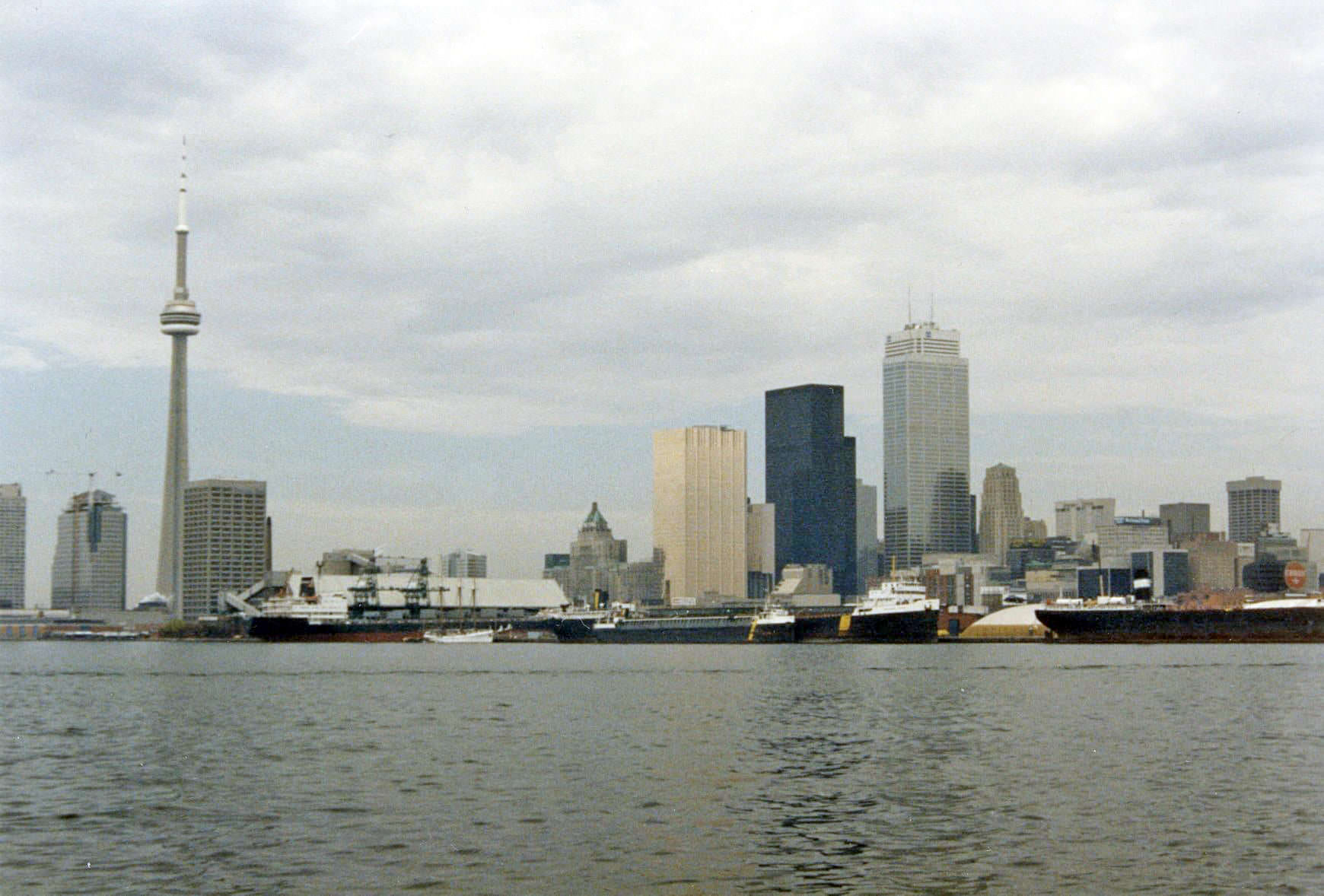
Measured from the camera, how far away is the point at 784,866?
104 ft

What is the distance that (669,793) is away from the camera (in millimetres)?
43062

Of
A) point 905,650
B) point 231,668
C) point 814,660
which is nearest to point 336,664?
point 231,668

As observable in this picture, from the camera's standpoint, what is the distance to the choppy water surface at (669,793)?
31.0 meters

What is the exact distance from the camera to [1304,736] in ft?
195

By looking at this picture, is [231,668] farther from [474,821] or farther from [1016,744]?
[474,821]

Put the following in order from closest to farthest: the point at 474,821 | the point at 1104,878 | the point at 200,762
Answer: the point at 1104,878
the point at 474,821
the point at 200,762

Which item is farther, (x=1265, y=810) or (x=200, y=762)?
(x=200, y=762)

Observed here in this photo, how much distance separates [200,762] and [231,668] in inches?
3761

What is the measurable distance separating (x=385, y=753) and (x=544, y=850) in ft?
72.4

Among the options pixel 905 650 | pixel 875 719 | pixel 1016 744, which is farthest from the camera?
pixel 905 650

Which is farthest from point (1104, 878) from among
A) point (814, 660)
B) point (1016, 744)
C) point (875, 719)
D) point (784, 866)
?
point (814, 660)

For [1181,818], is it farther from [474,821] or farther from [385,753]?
[385,753]

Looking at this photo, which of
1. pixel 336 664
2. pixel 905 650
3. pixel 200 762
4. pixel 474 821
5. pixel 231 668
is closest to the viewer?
pixel 474 821

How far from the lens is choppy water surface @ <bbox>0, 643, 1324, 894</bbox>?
3100cm
